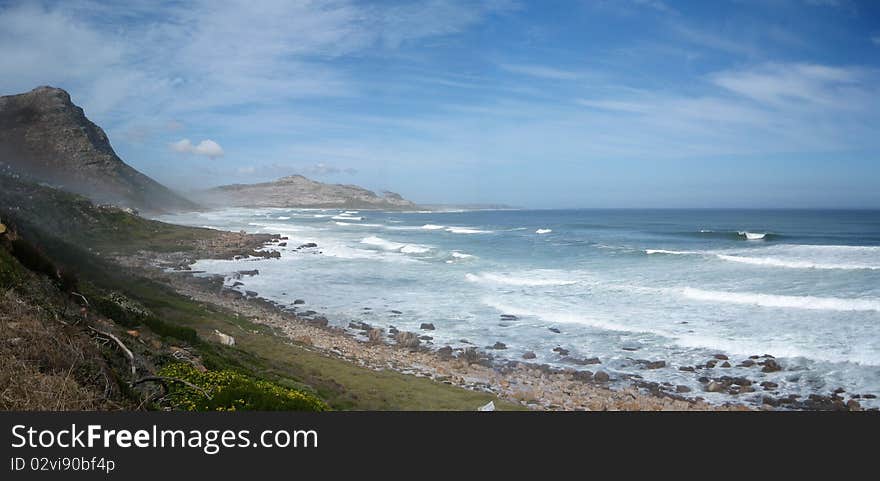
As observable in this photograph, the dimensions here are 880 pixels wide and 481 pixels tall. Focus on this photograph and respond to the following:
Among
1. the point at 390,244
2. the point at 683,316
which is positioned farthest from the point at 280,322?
the point at 390,244

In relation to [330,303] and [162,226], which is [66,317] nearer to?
[330,303]

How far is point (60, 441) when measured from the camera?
136 inches

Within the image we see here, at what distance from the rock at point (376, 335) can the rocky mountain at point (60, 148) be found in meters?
80.2

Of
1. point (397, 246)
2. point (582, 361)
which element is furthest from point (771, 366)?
point (397, 246)

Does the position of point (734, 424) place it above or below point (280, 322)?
above

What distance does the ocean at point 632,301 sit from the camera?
18.3 m

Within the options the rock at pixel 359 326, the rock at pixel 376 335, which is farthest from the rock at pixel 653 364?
the rock at pixel 359 326

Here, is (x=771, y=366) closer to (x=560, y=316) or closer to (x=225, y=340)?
(x=560, y=316)

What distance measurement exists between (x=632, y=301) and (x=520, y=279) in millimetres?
9463

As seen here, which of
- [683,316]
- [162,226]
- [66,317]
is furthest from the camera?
[162,226]

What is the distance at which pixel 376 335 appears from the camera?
21.6 m

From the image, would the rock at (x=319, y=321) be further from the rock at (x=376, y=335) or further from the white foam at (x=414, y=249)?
the white foam at (x=414, y=249)

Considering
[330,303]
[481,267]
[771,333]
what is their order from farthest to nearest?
[481,267] → [330,303] → [771,333]

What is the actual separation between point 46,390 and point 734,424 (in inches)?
219
